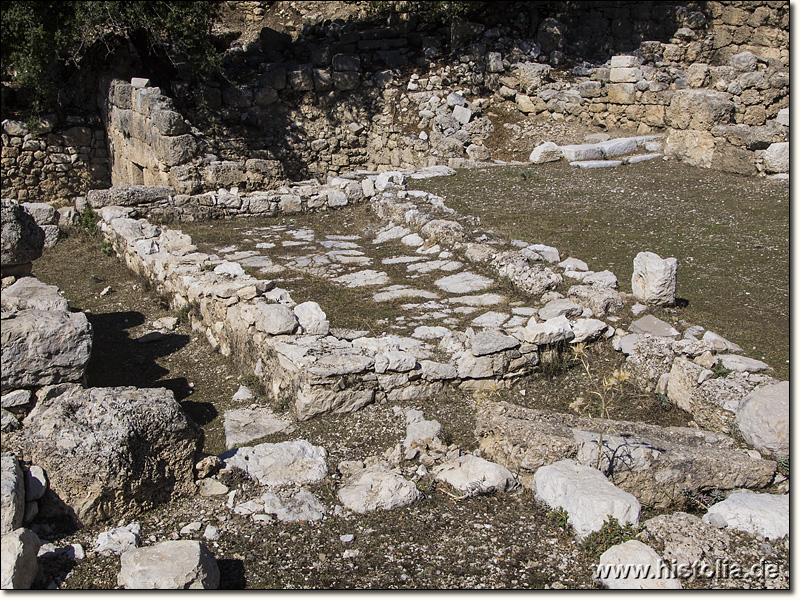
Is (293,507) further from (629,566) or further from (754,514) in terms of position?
(754,514)

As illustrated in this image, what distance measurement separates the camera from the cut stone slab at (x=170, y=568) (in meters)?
3.12

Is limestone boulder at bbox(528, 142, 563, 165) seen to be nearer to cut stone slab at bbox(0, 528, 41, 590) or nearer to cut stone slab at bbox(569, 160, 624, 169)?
cut stone slab at bbox(569, 160, 624, 169)

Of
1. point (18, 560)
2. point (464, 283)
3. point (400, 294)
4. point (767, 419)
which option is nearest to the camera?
point (18, 560)

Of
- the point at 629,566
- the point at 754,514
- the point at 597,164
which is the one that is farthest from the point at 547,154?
the point at 629,566

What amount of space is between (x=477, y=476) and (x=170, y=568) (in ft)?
6.05

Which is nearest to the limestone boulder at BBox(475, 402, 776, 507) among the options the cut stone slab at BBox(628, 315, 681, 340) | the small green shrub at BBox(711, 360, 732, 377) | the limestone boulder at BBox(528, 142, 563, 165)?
the small green shrub at BBox(711, 360, 732, 377)

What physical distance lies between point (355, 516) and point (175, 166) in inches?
359

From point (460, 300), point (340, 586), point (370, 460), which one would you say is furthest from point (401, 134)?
point (340, 586)

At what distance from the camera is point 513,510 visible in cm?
414

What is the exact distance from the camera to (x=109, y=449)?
378 cm

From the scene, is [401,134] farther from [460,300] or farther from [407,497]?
[407,497]

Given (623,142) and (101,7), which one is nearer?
(101,7)

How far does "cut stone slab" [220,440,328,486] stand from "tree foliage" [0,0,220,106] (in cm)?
1126

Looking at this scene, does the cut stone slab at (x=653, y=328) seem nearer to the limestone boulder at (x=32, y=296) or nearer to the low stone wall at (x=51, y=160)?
the limestone boulder at (x=32, y=296)
